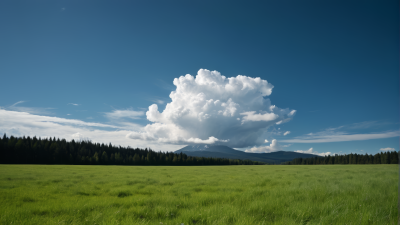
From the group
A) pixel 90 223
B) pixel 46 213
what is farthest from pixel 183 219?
pixel 46 213

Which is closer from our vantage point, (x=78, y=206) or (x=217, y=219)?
(x=217, y=219)

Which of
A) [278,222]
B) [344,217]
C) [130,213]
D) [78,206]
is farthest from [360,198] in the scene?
[78,206]

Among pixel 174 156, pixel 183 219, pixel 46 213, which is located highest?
pixel 183 219

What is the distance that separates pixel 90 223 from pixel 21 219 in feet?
8.30

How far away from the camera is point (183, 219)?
5.78m

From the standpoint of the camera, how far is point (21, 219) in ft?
19.8

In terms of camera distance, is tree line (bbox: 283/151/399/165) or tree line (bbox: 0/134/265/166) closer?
tree line (bbox: 0/134/265/166)

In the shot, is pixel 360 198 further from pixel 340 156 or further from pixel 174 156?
pixel 340 156

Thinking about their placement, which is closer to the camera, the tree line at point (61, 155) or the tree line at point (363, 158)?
the tree line at point (61, 155)

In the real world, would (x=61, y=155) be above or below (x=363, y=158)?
below

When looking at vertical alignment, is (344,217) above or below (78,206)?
above

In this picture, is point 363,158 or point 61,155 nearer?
point 61,155

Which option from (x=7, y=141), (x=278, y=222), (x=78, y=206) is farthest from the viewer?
(x=7, y=141)

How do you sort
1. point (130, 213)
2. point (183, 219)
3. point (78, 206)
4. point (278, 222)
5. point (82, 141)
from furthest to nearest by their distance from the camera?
point (82, 141) < point (78, 206) < point (130, 213) < point (183, 219) < point (278, 222)
